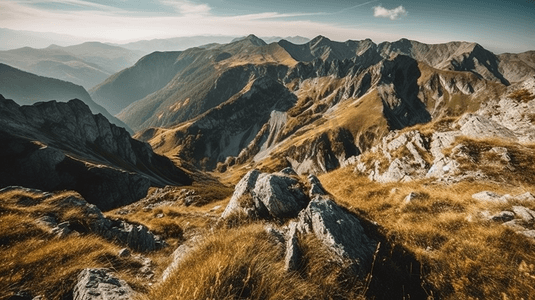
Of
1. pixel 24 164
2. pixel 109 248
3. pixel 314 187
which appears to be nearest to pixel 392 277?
pixel 314 187

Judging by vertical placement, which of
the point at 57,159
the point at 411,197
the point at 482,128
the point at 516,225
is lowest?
the point at 57,159

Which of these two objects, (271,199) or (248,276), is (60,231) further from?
(248,276)

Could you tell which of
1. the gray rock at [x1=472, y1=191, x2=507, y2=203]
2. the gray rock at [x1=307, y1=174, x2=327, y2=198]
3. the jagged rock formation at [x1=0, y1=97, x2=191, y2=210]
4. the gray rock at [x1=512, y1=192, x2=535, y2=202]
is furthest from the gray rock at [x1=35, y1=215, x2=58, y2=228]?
the jagged rock formation at [x1=0, y1=97, x2=191, y2=210]

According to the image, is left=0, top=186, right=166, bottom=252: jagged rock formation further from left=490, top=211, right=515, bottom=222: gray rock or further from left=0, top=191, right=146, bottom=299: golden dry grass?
left=490, top=211, right=515, bottom=222: gray rock

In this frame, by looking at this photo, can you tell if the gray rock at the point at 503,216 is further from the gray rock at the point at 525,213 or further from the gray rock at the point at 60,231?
the gray rock at the point at 60,231

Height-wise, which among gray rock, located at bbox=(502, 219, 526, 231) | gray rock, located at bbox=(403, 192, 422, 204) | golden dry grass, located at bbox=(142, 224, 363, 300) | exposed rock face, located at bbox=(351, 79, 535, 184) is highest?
golden dry grass, located at bbox=(142, 224, 363, 300)

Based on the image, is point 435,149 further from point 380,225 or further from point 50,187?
point 50,187

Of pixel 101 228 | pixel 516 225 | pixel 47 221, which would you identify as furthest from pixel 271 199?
pixel 47 221
